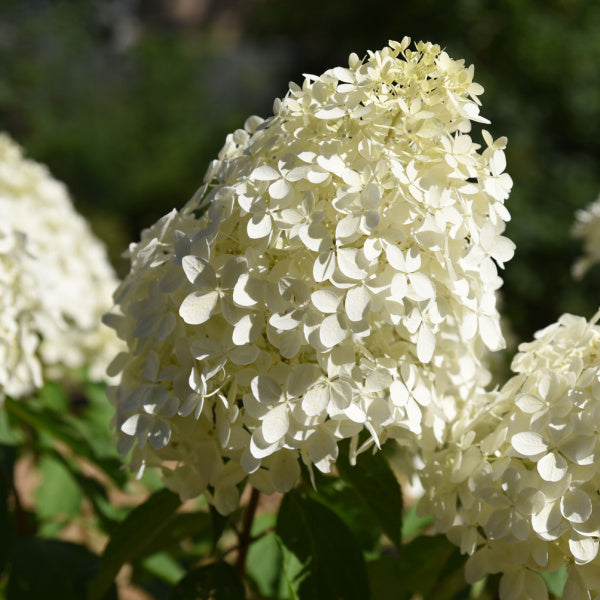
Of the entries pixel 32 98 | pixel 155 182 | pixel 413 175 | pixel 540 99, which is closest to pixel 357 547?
A: pixel 413 175

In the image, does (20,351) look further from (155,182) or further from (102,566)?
(155,182)

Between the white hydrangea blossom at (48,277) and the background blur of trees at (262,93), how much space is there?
3773 millimetres

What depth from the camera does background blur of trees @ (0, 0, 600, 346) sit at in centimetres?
669

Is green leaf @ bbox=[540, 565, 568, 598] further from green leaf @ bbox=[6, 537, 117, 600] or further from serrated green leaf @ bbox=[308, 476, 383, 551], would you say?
green leaf @ bbox=[6, 537, 117, 600]

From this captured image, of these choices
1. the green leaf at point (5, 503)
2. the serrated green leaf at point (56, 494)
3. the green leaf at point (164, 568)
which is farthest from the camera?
the serrated green leaf at point (56, 494)

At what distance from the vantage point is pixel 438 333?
76 centimetres

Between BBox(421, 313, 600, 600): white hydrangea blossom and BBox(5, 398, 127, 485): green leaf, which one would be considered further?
BBox(5, 398, 127, 485): green leaf

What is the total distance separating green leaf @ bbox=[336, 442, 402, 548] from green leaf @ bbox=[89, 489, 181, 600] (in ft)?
0.70

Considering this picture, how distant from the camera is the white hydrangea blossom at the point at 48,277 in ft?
3.40

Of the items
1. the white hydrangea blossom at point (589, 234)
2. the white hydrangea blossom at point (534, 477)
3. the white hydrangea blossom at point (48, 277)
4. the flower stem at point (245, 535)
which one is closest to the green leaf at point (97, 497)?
the white hydrangea blossom at point (48, 277)

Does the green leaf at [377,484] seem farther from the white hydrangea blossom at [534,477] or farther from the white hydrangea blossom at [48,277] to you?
the white hydrangea blossom at [48,277]

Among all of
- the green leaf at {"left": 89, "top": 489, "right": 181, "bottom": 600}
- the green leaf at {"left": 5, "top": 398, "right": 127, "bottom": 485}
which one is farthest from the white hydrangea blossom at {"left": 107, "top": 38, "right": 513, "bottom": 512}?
the green leaf at {"left": 5, "top": 398, "right": 127, "bottom": 485}

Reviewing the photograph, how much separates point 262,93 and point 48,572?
1009 centimetres

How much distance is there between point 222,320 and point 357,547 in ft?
1.00
